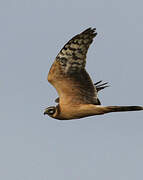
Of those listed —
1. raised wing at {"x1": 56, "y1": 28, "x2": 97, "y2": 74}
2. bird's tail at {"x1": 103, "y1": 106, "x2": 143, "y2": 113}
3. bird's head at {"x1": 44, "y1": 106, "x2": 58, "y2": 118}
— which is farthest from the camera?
bird's head at {"x1": 44, "y1": 106, "x2": 58, "y2": 118}

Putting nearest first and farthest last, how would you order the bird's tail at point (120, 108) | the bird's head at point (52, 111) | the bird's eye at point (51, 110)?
the bird's tail at point (120, 108), the bird's head at point (52, 111), the bird's eye at point (51, 110)

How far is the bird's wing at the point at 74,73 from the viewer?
12.4 m

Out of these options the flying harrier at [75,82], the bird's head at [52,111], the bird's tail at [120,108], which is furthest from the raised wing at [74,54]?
the bird's tail at [120,108]

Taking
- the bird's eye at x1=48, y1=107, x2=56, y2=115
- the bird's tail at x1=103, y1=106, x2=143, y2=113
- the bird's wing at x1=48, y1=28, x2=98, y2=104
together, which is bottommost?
the bird's tail at x1=103, y1=106, x2=143, y2=113

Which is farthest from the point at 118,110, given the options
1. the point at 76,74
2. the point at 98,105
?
the point at 76,74

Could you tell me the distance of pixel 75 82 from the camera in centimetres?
1269

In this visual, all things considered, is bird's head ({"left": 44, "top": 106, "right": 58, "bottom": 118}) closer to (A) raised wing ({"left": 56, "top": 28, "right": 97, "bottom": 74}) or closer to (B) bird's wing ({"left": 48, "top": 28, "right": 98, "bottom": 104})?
(B) bird's wing ({"left": 48, "top": 28, "right": 98, "bottom": 104})

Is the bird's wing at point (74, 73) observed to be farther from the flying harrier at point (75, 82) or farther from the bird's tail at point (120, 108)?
the bird's tail at point (120, 108)

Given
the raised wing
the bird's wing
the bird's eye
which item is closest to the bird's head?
the bird's eye

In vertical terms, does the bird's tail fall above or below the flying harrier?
below

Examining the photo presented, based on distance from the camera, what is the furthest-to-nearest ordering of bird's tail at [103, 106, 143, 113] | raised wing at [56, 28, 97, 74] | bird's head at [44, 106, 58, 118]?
bird's head at [44, 106, 58, 118], raised wing at [56, 28, 97, 74], bird's tail at [103, 106, 143, 113]

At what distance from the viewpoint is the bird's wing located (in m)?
12.4

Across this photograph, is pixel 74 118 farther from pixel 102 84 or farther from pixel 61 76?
pixel 102 84

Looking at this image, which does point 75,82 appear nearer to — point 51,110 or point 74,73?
point 74,73
